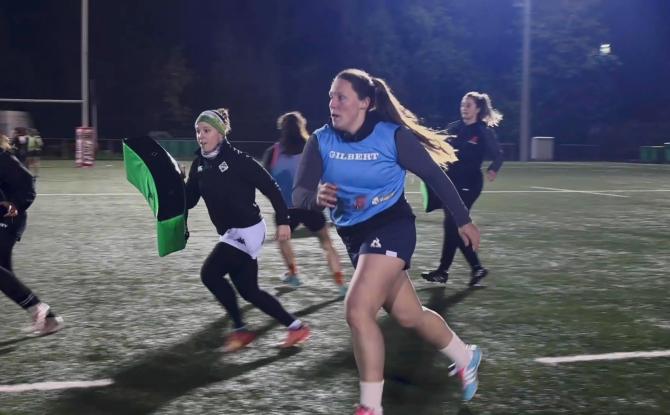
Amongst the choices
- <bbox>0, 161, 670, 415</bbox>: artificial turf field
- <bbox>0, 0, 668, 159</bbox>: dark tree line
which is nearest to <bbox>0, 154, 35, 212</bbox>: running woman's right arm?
<bbox>0, 161, 670, 415</bbox>: artificial turf field

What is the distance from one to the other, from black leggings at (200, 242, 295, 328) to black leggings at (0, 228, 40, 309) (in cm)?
134

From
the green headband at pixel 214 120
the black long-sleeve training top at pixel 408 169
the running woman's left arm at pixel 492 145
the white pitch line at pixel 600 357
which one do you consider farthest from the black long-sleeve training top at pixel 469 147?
the black long-sleeve training top at pixel 408 169

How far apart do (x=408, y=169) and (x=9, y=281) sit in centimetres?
310

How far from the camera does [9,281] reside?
19.2 ft

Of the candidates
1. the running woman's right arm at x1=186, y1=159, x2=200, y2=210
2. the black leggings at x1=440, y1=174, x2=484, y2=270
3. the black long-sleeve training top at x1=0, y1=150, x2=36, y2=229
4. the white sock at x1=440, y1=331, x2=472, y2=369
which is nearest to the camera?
the white sock at x1=440, y1=331, x2=472, y2=369

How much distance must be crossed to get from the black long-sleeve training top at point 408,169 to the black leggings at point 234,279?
4.58 ft

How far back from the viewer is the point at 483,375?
5.08 metres

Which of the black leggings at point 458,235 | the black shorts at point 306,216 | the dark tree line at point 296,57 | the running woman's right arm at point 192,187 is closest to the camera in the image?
the black shorts at point 306,216

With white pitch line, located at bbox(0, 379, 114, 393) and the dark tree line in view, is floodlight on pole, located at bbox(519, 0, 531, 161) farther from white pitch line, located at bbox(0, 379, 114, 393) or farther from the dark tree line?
white pitch line, located at bbox(0, 379, 114, 393)

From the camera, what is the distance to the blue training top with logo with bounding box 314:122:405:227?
4.18m

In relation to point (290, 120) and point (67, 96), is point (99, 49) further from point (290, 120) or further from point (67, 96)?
point (290, 120)

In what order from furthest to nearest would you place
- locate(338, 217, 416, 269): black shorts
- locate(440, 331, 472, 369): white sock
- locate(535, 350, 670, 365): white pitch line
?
1. locate(535, 350, 670, 365): white pitch line
2. locate(440, 331, 472, 369): white sock
3. locate(338, 217, 416, 269): black shorts

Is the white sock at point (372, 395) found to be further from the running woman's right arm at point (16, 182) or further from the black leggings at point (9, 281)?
the running woman's right arm at point (16, 182)

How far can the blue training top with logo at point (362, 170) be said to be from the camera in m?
4.18
